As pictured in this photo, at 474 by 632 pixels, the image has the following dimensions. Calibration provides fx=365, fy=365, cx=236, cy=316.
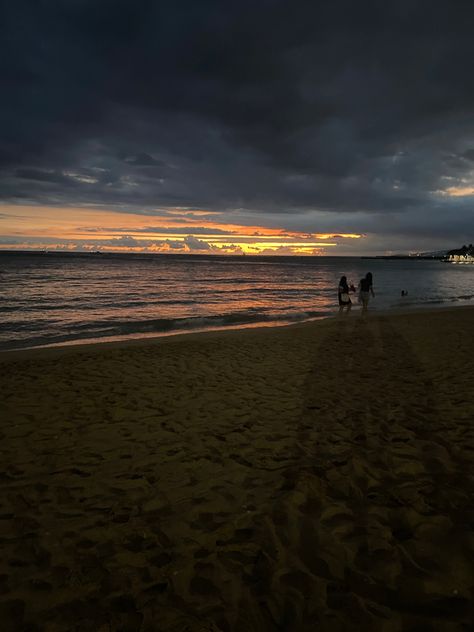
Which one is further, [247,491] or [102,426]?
[102,426]

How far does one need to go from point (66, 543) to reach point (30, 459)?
83.2 inches

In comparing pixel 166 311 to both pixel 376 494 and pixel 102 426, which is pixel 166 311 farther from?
pixel 376 494

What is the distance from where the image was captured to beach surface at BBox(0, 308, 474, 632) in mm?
2949

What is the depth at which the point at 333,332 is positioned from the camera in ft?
53.6

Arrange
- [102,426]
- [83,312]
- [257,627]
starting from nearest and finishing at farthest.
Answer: [257,627], [102,426], [83,312]

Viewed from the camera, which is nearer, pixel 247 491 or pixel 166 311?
pixel 247 491

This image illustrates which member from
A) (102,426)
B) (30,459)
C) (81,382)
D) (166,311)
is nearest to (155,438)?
(102,426)

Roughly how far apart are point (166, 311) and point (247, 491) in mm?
21852

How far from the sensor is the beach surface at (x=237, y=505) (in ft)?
9.68

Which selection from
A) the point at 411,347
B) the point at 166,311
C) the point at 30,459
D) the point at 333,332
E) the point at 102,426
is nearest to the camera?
the point at 30,459

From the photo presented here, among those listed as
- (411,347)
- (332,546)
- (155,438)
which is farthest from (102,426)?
(411,347)

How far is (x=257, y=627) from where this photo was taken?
2.78 metres

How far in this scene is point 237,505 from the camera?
4.24 metres

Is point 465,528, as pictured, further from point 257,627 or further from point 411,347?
point 411,347
